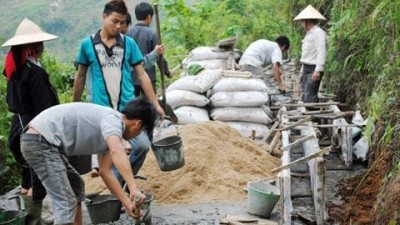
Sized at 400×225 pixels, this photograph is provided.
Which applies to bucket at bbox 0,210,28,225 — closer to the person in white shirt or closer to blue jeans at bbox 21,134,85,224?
blue jeans at bbox 21,134,85,224

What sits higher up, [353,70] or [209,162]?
[353,70]

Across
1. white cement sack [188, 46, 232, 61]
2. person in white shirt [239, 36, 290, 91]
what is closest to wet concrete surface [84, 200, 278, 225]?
person in white shirt [239, 36, 290, 91]

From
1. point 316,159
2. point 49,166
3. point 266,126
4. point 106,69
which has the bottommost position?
point 266,126

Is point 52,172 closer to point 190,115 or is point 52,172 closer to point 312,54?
point 190,115

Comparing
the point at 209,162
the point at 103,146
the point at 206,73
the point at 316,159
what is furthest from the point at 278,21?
the point at 103,146

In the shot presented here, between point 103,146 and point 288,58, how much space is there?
1158 centimetres

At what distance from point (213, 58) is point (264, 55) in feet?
3.12

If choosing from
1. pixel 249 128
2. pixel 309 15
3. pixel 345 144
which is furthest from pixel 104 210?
pixel 309 15

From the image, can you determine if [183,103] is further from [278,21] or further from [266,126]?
[278,21]

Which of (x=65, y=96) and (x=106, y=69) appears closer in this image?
(x=106, y=69)

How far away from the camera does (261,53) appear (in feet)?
33.8

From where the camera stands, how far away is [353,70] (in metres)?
7.80

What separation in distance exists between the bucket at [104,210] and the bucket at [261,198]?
1.11 m

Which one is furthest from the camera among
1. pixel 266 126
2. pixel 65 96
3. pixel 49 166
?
pixel 65 96
